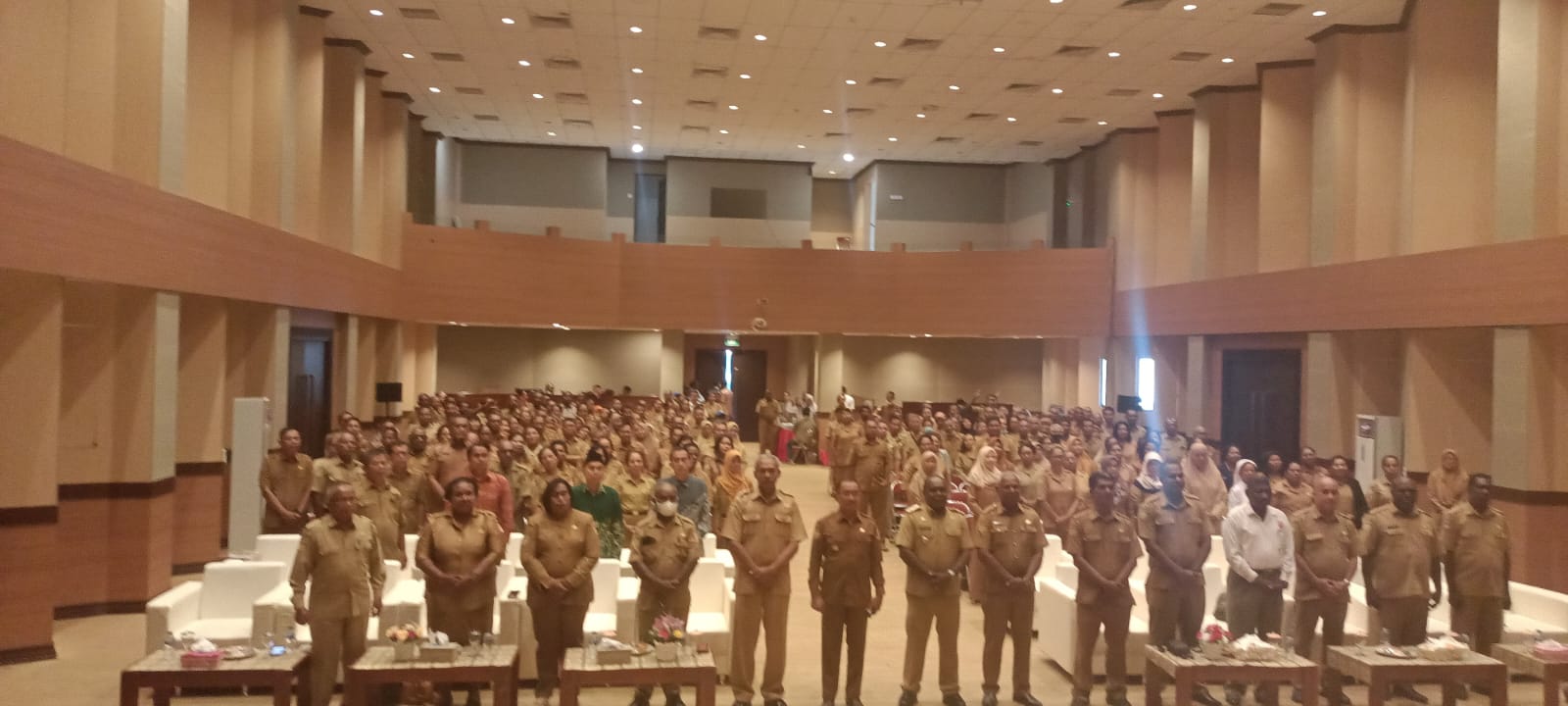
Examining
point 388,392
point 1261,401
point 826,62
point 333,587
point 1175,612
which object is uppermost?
point 826,62

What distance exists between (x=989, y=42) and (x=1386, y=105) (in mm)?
5480

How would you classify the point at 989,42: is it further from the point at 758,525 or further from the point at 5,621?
the point at 5,621

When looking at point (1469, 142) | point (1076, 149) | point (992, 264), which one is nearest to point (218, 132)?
point (1469, 142)

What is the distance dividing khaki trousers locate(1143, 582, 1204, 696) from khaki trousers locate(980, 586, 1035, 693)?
836mm

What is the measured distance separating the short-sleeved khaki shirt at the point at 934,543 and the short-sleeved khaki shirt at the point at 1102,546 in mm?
749

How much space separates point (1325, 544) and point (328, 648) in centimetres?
649

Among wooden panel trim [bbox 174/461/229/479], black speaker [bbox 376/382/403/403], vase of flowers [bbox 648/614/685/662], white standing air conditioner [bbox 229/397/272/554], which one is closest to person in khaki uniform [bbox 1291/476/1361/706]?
vase of flowers [bbox 648/614/685/662]

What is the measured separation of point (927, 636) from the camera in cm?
744

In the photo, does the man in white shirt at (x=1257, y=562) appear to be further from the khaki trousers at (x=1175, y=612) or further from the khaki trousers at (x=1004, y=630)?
the khaki trousers at (x=1004, y=630)

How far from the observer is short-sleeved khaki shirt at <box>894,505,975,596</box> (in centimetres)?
736

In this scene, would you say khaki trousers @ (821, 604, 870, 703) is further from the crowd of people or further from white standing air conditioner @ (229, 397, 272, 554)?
white standing air conditioner @ (229, 397, 272, 554)

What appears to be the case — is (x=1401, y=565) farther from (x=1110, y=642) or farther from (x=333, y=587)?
(x=333, y=587)

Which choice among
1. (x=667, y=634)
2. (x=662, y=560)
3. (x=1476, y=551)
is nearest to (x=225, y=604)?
(x=662, y=560)

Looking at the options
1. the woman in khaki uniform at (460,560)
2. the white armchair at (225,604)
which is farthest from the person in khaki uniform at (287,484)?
A: the woman in khaki uniform at (460,560)
